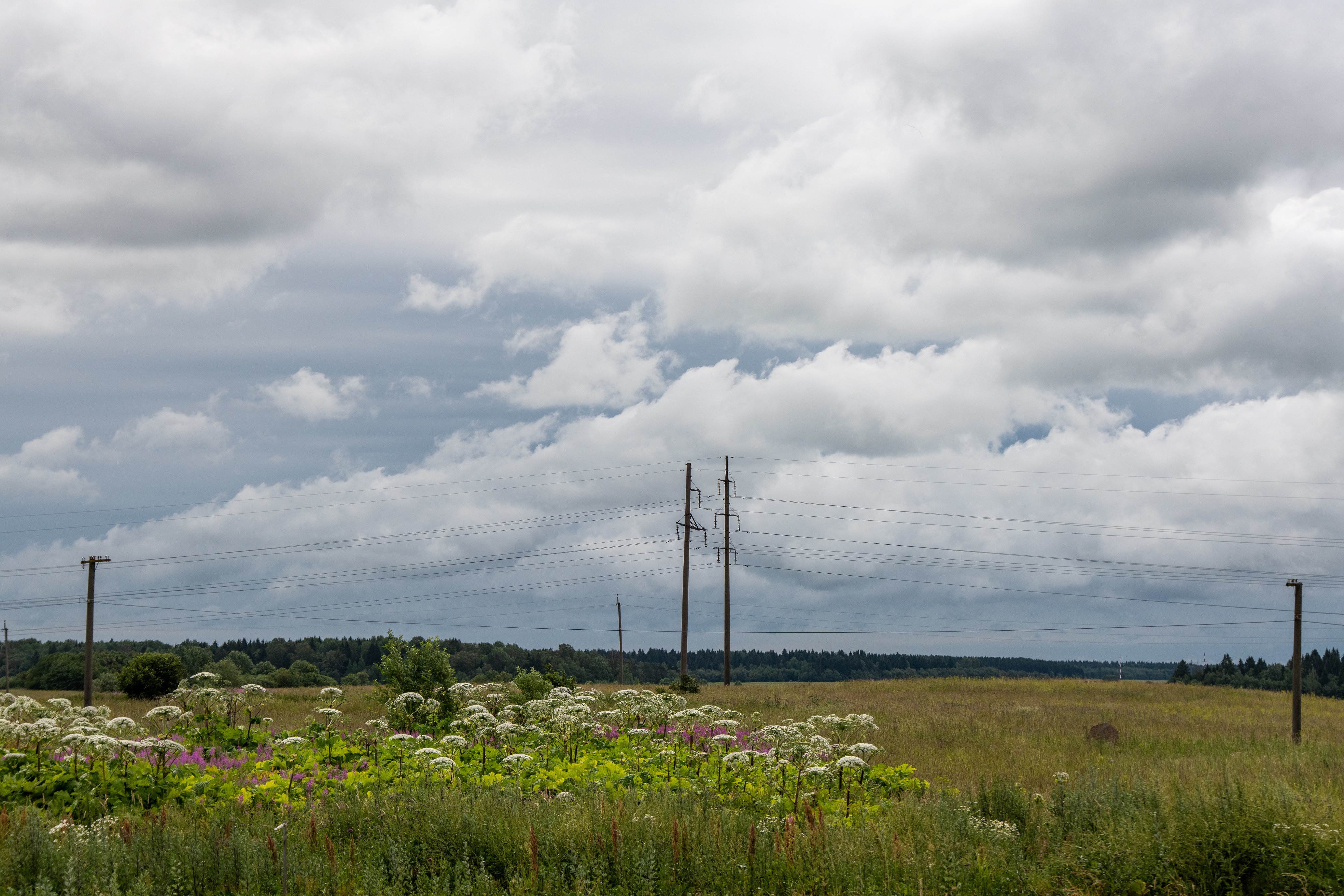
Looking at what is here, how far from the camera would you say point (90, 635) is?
39688 mm

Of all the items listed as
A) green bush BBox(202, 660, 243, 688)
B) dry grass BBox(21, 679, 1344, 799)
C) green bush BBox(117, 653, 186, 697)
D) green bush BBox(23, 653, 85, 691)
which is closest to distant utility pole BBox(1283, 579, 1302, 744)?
dry grass BBox(21, 679, 1344, 799)

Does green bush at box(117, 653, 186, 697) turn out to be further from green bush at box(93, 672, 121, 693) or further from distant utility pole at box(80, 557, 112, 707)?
green bush at box(93, 672, 121, 693)

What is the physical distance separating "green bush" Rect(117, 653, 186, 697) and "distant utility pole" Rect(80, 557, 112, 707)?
1.66 meters

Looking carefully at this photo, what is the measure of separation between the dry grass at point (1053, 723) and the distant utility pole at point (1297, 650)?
2.31 feet

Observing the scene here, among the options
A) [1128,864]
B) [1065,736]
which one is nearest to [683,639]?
[1065,736]

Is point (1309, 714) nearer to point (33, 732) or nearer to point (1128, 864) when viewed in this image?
point (1128, 864)

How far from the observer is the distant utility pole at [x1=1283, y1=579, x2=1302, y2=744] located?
26.2 meters

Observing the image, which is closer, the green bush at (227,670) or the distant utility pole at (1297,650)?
the distant utility pole at (1297,650)

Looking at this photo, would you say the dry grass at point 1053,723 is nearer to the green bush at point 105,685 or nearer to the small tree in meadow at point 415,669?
the small tree in meadow at point 415,669

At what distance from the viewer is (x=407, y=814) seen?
9016 mm

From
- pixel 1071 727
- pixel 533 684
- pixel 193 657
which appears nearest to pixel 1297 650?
pixel 1071 727

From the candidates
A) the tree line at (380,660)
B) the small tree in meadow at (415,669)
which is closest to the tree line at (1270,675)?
the tree line at (380,660)

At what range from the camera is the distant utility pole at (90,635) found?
1478 inches

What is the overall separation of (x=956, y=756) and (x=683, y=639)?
23.9m
